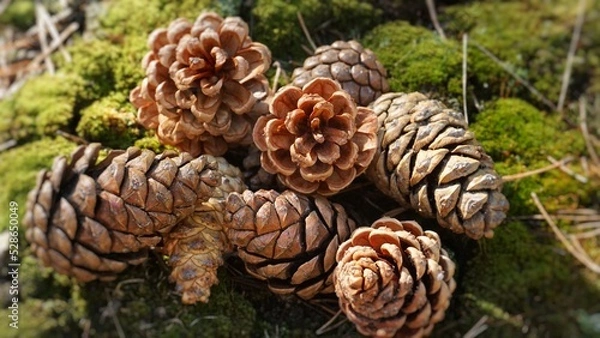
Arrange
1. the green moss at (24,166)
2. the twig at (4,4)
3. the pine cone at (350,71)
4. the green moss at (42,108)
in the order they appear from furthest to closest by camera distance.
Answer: the twig at (4,4) < the green moss at (42,108) < the green moss at (24,166) < the pine cone at (350,71)

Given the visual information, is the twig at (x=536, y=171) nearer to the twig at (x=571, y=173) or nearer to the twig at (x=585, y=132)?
the twig at (x=571, y=173)

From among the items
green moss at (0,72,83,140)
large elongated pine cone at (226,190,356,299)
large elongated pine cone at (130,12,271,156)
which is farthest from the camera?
green moss at (0,72,83,140)

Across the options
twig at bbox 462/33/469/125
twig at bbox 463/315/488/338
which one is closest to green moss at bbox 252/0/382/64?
twig at bbox 462/33/469/125

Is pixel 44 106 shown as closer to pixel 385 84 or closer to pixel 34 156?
pixel 34 156

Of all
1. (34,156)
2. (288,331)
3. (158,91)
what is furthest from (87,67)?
(288,331)

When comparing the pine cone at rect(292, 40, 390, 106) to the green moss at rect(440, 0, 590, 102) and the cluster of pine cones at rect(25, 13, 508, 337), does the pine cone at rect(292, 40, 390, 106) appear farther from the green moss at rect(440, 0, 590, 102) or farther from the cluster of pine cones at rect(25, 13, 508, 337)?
the green moss at rect(440, 0, 590, 102)

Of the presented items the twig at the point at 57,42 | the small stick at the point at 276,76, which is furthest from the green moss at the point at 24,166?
the small stick at the point at 276,76
